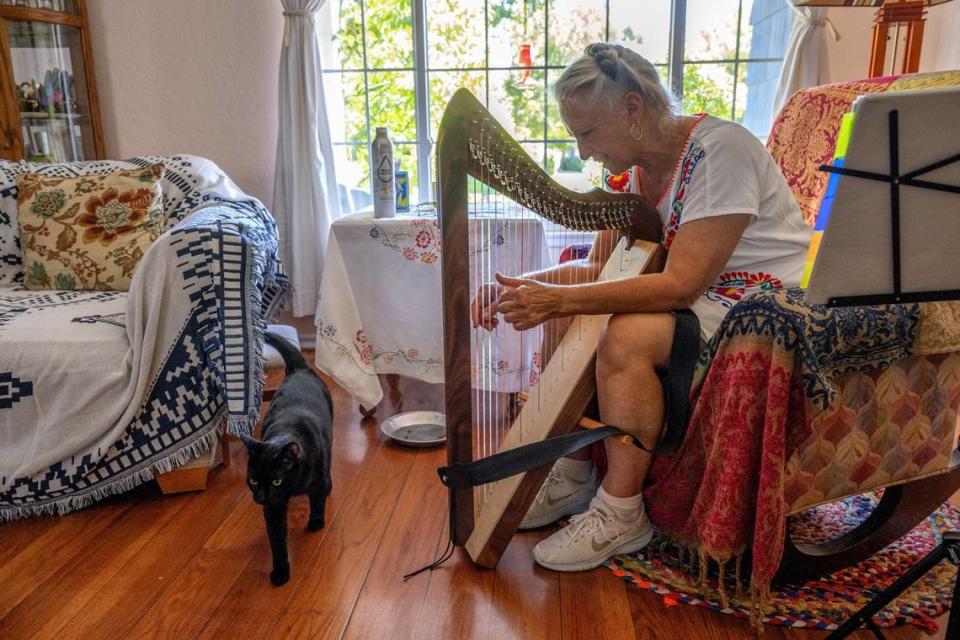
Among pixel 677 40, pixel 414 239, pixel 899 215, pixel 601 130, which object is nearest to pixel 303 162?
pixel 414 239

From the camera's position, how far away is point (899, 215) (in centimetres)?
92

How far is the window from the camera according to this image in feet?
8.93

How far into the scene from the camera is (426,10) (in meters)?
2.81

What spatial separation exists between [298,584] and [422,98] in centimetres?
209

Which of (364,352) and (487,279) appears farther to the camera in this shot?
(364,352)

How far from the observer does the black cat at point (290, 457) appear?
1.36 metres

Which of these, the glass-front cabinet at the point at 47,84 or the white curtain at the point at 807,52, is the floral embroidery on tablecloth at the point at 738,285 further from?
the glass-front cabinet at the point at 47,84

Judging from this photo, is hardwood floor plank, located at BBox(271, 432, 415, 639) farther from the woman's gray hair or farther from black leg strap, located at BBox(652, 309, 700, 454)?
the woman's gray hair

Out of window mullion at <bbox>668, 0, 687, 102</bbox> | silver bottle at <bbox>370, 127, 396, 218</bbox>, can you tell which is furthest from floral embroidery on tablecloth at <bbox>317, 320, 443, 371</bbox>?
window mullion at <bbox>668, 0, 687, 102</bbox>

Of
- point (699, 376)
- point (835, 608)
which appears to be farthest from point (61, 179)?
point (835, 608)

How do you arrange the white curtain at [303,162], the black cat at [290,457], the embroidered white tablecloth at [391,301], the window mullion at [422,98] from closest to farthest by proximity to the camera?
the black cat at [290,457], the embroidered white tablecloth at [391,301], the white curtain at [303,162], the window mullion at [422,98]

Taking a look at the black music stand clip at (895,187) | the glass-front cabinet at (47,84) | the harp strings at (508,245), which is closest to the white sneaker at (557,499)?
the harp strings at (508,245)

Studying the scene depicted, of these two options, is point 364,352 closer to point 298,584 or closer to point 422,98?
point 298,584

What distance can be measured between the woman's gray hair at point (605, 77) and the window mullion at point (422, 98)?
1.60 metres
